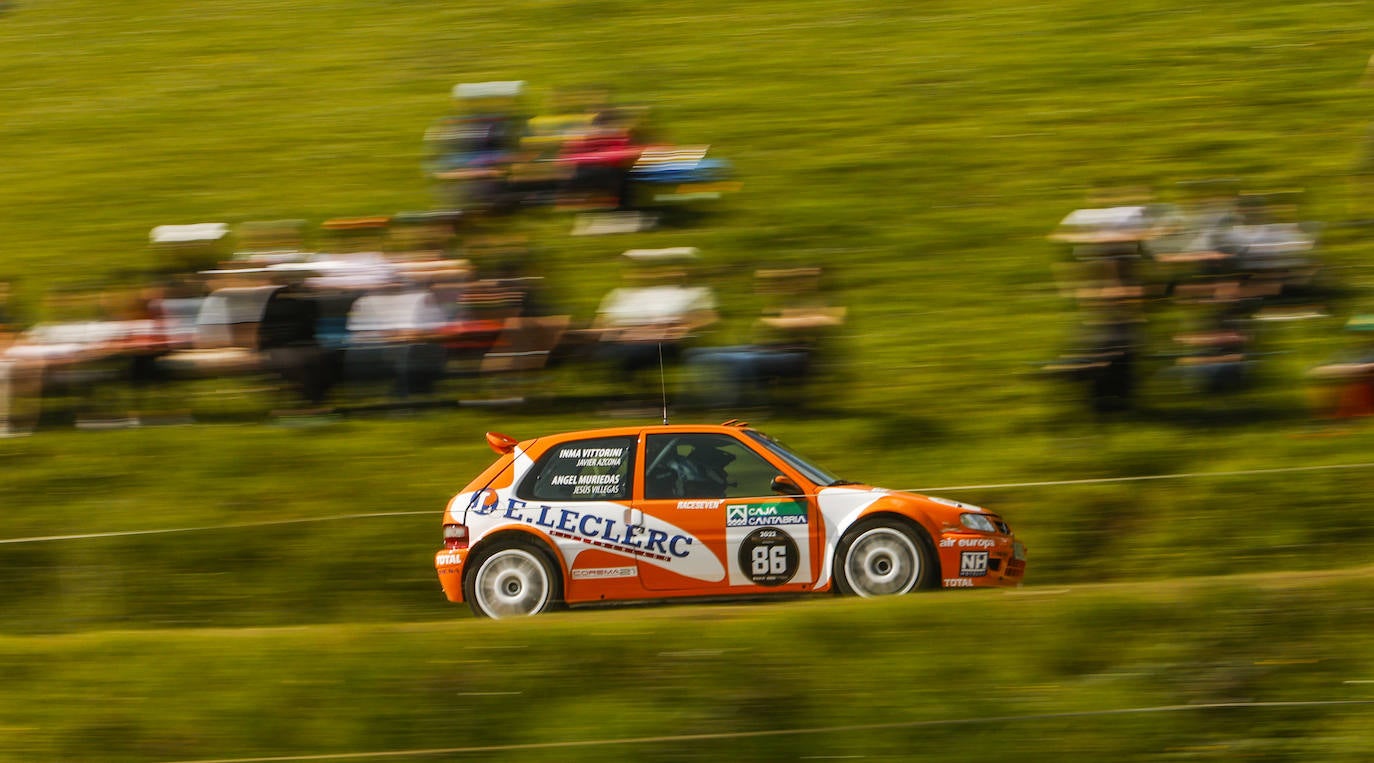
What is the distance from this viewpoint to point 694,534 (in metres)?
10.2

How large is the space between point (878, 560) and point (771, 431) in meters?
3.59

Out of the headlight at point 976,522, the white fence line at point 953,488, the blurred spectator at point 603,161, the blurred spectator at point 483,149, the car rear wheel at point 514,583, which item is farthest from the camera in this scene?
the blurred spectator at point 483,149

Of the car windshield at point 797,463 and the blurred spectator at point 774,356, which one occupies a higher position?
the blurred spectator at point 774,356

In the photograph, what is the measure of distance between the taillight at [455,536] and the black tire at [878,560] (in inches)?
93.4

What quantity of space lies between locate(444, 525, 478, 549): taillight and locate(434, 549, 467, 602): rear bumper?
3cm

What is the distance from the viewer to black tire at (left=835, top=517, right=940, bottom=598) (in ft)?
32.9

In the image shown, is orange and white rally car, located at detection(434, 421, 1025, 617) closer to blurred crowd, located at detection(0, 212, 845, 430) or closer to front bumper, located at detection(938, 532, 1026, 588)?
front bumper, located at detection(938, 532, 1026, 588)

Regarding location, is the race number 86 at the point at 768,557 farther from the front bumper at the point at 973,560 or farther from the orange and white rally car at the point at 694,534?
the front bumper at the point at 973,560

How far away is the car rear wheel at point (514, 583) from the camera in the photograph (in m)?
10.2

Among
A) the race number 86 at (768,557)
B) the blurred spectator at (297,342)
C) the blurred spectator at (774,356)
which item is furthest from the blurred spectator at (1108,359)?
the blurred spectator at (297,342)

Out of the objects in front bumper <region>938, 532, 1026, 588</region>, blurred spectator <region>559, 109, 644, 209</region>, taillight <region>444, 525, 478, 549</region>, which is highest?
blurred spectator <region>559, 109, 644, 209</region>

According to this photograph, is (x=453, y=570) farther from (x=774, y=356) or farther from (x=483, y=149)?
(x=483, y=149)

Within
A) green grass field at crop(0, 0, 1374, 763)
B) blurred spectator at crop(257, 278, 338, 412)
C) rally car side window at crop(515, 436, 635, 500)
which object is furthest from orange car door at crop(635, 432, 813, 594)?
blurred spectator at crop(257, 278, 338, 412)

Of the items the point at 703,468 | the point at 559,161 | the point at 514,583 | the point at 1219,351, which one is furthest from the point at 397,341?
the point at 1219,351
